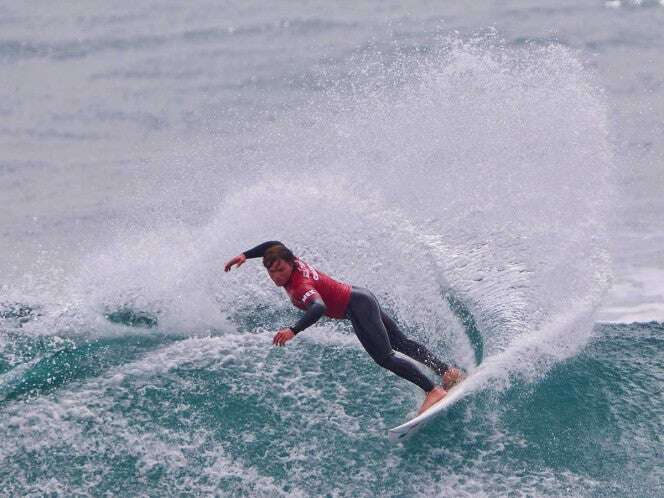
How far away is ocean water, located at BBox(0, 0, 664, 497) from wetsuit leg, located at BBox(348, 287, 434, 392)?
0.82 feet

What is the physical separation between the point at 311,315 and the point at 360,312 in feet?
2.65

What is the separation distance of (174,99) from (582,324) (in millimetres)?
13504

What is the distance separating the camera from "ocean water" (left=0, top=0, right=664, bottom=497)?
19.6 ft

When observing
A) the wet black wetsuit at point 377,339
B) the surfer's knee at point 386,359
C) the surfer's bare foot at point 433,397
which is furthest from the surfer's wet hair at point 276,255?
the surfer's bare foot at point 433,397

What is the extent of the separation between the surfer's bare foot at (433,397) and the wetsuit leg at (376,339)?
4cm

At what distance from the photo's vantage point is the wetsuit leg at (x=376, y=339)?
254 inches

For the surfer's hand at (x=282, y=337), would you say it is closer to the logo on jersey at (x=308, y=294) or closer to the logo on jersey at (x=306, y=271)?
the logo on jersey at (x=308, y=294)

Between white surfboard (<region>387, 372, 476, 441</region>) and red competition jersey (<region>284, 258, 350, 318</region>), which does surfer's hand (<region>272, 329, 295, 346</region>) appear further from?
white surfboard (<region>387, 372, 476, 441</region>)

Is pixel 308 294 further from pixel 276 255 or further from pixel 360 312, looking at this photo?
pixel 360 312

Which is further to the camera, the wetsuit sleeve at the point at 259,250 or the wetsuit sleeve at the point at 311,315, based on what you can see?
the wetsuit sleeve at the point at 259,250

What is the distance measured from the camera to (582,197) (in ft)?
30.2

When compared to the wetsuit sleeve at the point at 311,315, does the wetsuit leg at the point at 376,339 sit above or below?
below

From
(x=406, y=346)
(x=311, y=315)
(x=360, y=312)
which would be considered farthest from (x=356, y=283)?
(x=311, y=315)

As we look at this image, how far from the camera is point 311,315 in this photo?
5875 millimetres
